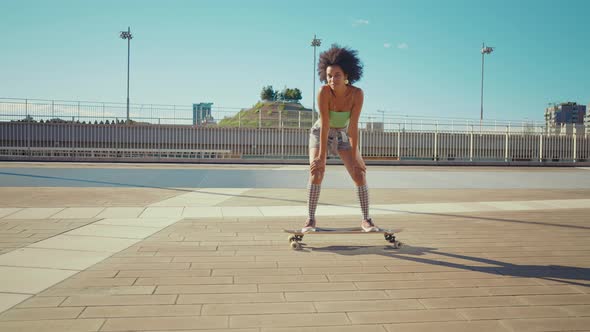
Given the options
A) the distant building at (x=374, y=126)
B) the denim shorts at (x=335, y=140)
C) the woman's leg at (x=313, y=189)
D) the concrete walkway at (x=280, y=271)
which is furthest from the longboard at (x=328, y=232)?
the distant building at (x=374, y=126)

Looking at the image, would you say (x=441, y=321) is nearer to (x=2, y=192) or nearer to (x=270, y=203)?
(x=270, y=203)

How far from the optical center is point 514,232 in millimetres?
5262

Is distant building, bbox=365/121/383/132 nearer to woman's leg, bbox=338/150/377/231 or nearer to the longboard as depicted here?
woman's leg, bbox=338/150/377/231

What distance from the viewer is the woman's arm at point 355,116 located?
→ 463cm

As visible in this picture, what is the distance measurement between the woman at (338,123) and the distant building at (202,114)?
2319 cm

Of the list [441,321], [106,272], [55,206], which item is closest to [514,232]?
[441,321]

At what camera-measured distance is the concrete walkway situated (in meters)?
2.54

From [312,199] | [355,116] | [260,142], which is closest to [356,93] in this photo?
[355,116]

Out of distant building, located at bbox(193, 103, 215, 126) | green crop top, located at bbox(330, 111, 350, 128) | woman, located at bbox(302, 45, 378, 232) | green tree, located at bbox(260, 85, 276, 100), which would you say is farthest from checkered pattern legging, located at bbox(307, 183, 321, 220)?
green tree, located at bbox(260, 85, 276, 100)

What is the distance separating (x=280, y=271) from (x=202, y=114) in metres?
25.9

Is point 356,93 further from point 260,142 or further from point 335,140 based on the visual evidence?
point 260,142

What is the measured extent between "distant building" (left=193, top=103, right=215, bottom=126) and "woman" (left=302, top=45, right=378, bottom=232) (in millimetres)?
23187

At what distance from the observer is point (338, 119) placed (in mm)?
4617

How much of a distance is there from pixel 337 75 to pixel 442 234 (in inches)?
88.8
